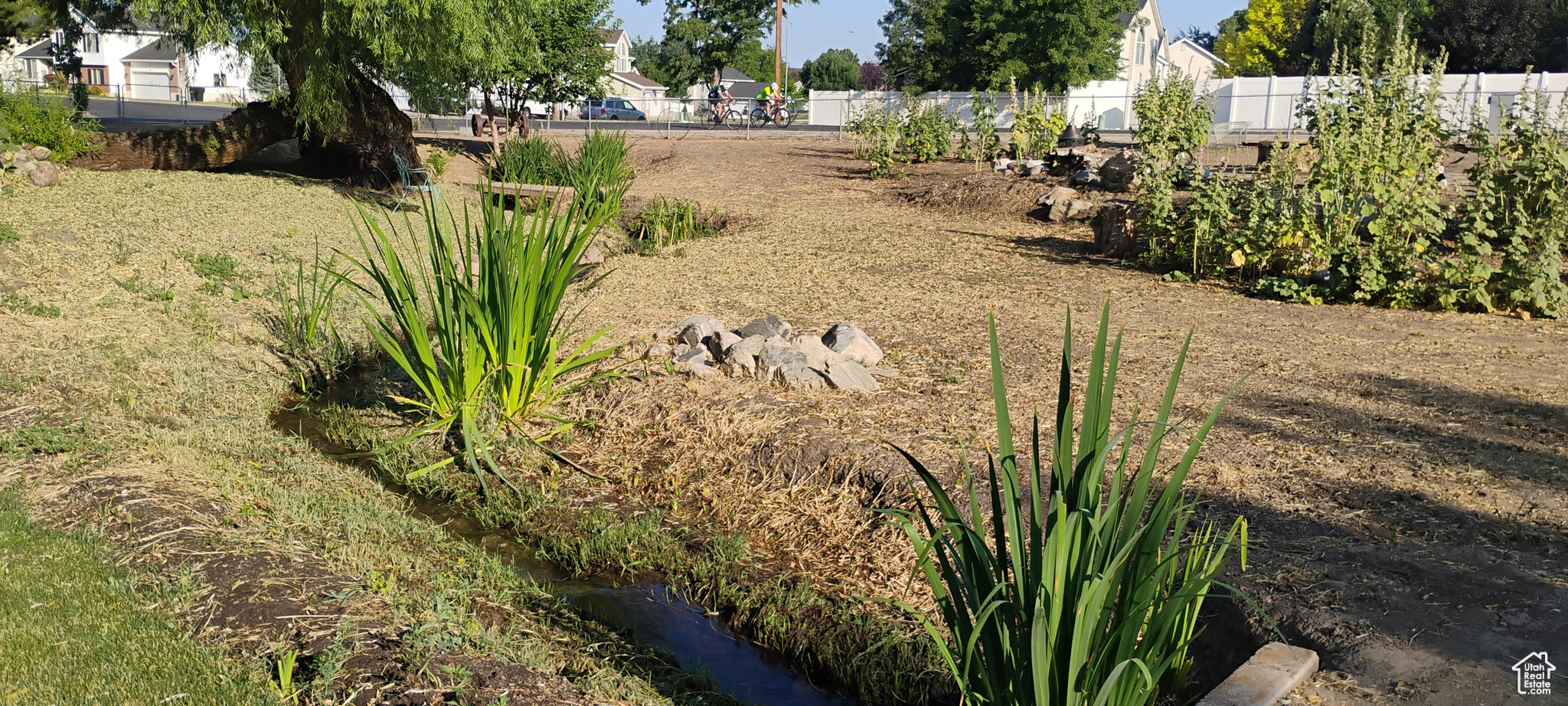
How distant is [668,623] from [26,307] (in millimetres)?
4849

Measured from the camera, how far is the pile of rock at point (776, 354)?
5504 mm

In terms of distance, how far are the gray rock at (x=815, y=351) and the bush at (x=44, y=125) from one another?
865 centimetres

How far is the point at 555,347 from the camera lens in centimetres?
516

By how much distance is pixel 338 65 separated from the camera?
34.6ft

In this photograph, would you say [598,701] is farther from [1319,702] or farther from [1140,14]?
[1140,14]

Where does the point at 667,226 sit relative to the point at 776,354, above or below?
above

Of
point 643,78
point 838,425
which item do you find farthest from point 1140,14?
point 838,425

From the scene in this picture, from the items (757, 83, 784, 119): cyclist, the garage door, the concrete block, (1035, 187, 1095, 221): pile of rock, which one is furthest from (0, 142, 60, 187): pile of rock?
the garage door

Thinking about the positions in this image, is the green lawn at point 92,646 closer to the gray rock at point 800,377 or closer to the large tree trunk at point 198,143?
the gray rock at point 800,377

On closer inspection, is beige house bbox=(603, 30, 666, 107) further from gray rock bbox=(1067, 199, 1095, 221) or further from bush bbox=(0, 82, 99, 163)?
gray rock bbox=(1067, 199, 1095, 221)

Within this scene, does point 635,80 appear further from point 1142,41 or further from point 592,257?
point 592,257

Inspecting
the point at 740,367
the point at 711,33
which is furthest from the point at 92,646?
the point at 711,33

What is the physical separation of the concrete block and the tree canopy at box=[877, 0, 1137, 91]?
3020 centimetres

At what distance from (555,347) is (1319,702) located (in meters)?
3.58
